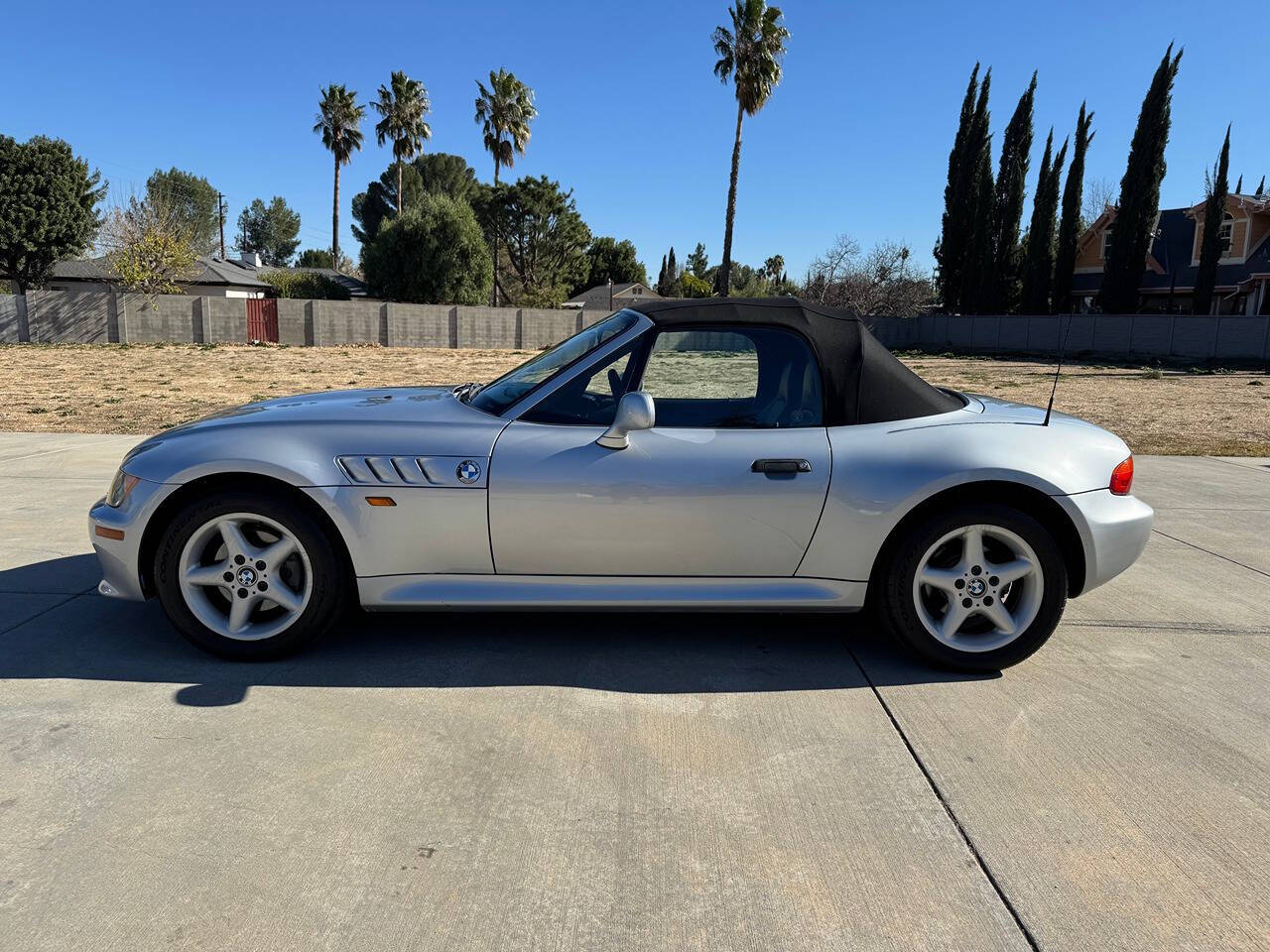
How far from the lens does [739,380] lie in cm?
390

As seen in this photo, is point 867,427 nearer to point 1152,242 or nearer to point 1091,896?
point 1091,896

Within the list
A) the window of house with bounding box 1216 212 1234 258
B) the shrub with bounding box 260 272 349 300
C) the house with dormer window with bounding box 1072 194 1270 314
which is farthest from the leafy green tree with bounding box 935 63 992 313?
the shrub with bounding box 260 272 349 300

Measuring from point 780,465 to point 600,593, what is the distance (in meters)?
Answer: 0.89

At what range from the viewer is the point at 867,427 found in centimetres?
363

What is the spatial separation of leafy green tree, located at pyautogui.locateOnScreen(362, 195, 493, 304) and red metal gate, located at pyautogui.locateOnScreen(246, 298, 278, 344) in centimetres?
1018

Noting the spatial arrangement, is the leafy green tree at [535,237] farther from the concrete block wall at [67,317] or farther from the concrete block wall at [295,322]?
the concrete block wall at [67,317]

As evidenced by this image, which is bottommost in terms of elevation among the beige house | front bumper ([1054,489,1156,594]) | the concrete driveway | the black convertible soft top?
the concrete driveway

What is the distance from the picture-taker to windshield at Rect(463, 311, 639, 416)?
3.76m

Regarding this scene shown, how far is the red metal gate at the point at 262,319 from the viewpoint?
33.8 m

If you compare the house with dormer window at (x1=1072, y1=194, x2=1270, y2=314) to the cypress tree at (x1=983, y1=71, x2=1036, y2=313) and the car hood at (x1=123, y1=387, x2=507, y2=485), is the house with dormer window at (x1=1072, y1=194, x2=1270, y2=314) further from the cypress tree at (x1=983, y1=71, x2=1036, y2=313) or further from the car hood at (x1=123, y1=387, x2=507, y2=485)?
the car hood at (x1=123, y1=387, x2=507, y2=485)

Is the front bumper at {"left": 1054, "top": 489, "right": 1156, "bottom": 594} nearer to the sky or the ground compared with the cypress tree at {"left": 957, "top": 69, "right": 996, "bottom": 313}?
nearer to the ground

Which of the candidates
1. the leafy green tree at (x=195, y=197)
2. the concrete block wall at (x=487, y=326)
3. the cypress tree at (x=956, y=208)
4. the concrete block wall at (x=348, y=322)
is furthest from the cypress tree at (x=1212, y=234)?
the leafy green tree at (x=195, y=197)

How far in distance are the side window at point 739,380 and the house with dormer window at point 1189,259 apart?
42.5 metres

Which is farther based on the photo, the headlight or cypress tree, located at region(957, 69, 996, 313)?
cypress tree, located at region(957, 69, 996, 313)
